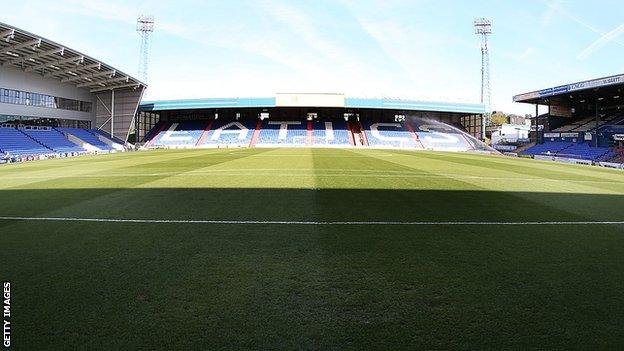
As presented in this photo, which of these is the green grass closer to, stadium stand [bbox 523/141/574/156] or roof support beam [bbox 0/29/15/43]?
roof support beam [bbox 0/29/15/43]

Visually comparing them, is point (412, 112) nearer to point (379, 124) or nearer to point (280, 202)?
point (379, 124)

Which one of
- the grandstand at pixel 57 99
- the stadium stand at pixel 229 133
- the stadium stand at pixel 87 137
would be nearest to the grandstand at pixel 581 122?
the stadium stand at pixel 229 133

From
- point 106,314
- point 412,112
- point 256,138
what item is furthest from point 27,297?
point 412,112

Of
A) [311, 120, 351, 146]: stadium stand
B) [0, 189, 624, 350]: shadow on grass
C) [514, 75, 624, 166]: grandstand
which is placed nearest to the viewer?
[0, 189, 624, 350]: shadow on grass

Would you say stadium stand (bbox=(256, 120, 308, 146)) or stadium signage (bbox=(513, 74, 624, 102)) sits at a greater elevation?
stadium signage (bbox=(513, 74, 624, 102))

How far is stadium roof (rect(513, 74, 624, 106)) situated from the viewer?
44.6 meters

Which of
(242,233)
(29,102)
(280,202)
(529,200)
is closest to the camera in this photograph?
(242,233)

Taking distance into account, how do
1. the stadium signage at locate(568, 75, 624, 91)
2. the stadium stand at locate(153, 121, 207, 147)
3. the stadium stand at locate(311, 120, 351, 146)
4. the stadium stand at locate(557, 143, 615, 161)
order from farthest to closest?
the stadium stand at locate(153, 121, 207, 147)
the stadium stand at locate(311, 120, 351, 146)
the stadium stand at locate(557, 143, 615, 161)
the stadium signage at locate(568, 75, 624, 91)

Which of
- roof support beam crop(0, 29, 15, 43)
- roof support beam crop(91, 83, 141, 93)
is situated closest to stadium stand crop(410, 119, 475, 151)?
roof support beam crop(91, 83, 141, 93)

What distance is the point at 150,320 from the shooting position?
405 cm

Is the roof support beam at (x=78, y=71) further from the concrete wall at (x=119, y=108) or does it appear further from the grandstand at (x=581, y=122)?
the grandstand at (x=581, y=122)

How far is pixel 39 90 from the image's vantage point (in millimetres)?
50562

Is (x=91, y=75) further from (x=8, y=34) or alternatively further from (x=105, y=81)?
(x=8, y=34)

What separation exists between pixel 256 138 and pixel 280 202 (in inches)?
2301
